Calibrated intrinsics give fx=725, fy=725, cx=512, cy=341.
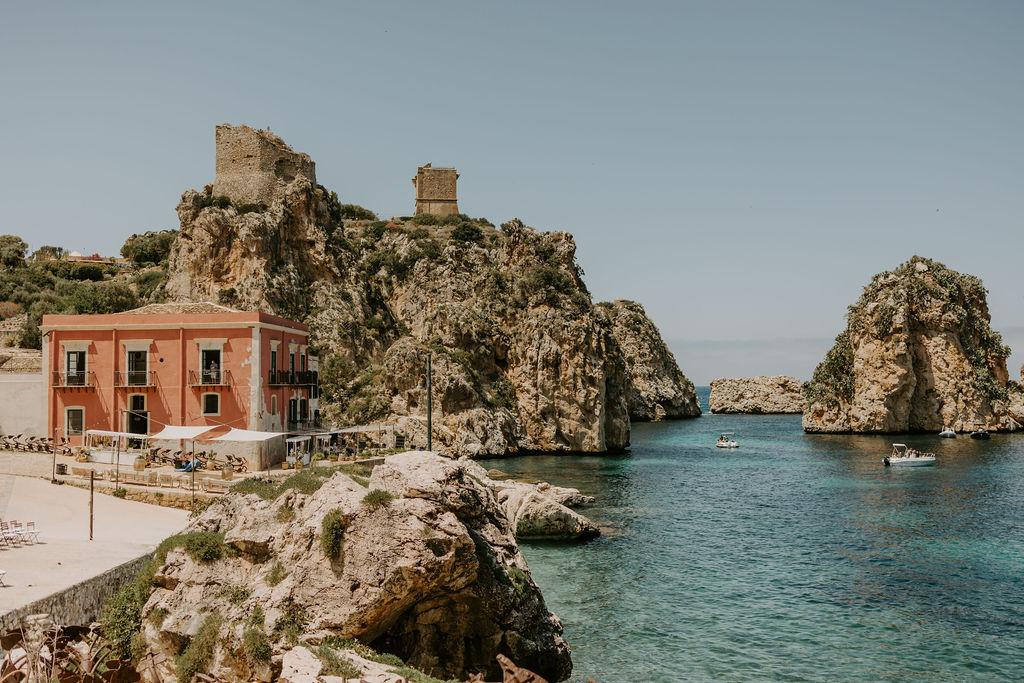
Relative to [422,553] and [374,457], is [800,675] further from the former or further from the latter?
[374,457]

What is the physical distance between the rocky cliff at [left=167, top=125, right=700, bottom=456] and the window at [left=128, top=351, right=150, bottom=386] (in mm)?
26149

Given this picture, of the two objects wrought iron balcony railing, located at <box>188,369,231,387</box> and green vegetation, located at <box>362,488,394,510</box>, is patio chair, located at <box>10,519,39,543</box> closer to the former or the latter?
green vegetation, located at <box>362,488,394,510</box>

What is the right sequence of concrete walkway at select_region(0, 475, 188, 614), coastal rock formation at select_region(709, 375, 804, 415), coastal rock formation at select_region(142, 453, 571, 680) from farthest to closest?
coastal rock formation at select_region(709, 375, 804, 415), concrete walkway at select_region(0, 475, 188, 614), coastal rock formation at select_region(142, 453, 571, 680)

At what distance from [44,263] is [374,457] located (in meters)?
71.5

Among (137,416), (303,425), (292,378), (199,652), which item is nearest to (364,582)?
(199,652)

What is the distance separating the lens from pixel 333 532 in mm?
13508

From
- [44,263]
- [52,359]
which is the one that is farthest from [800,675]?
[44,263]

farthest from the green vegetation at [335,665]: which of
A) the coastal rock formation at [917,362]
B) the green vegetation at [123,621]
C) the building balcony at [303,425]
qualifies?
the coastal rock formation at [917,362]

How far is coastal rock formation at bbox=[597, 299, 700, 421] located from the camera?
121 metres

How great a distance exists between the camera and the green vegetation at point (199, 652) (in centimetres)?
1285

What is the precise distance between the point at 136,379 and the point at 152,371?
2.79 ft

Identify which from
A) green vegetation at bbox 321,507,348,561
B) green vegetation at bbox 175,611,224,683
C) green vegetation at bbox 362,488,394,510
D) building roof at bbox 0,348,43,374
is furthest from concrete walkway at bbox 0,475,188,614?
building roof at bbox 0,348,43,374

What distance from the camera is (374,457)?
3409cm

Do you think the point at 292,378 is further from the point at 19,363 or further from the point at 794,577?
the point at 794,577
